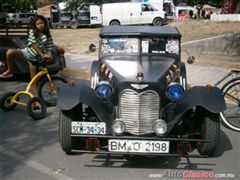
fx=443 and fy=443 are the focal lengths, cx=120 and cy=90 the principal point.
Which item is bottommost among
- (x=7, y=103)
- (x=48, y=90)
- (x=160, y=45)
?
(x=7, y=103)

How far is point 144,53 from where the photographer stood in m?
6.27

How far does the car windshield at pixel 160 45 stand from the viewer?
6.32 meters

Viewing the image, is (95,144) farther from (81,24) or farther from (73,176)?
(81,24)

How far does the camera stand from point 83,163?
5.58 m

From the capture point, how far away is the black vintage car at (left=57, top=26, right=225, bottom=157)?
17.0 ft

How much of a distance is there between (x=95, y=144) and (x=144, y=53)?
65.7 inches

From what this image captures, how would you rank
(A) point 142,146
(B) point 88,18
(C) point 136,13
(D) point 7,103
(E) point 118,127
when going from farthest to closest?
1. (B) point 88,18
2. (C) point 136,13
3. (D) point 7,103
4. (E) point 118,127
5. (A) point 142,146

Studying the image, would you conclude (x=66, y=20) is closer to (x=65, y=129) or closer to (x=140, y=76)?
(x=65, y=129)

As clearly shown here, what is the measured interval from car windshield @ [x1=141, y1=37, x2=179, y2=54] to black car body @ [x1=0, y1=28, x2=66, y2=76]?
15.5 ft

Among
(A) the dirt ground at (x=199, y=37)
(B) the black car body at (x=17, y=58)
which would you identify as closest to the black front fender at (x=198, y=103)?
(B) the black car body at (x=17, y=58)

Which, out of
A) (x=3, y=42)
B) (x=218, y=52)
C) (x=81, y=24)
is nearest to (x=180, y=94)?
(x=3, y=42)

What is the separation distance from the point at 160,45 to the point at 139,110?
151cm

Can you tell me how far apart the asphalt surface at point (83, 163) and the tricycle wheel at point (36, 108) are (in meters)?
0.51

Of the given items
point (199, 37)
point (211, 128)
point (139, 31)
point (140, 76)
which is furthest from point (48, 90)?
point (199, 37)
